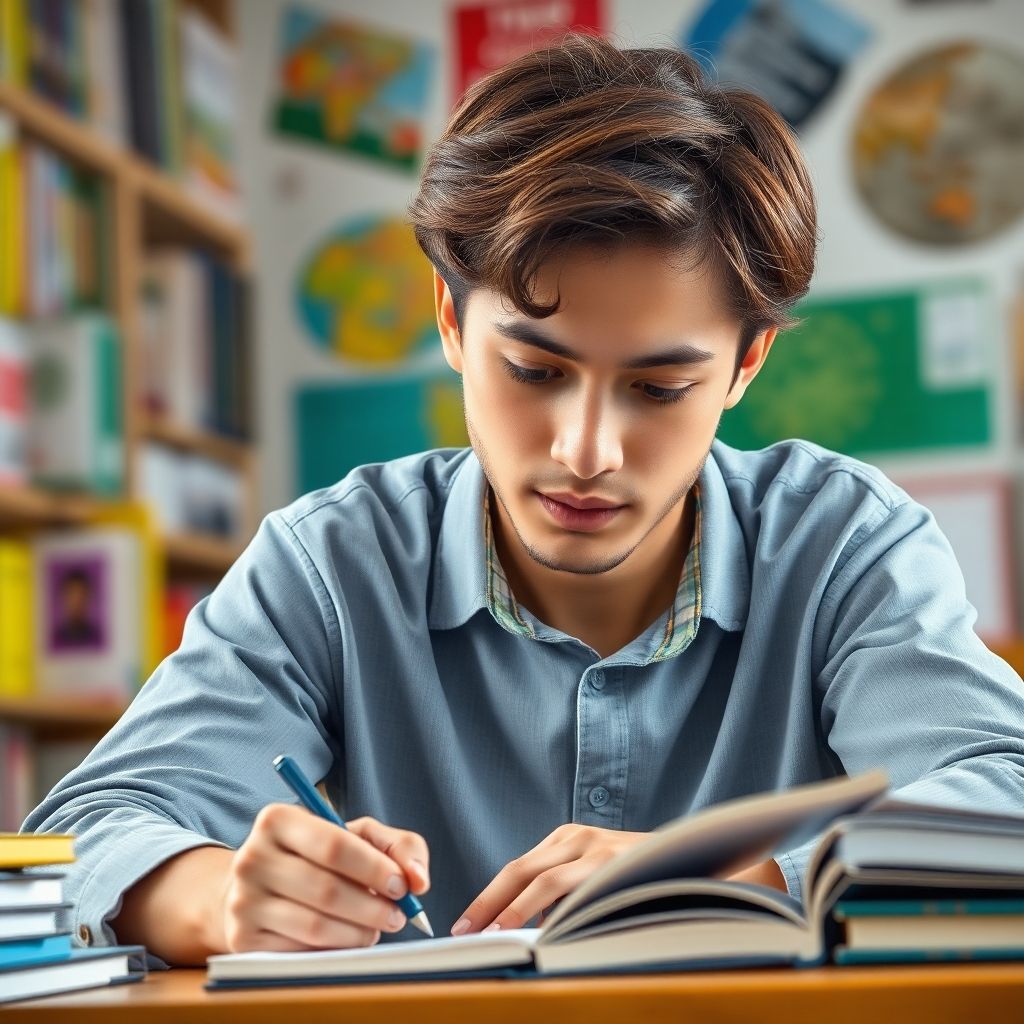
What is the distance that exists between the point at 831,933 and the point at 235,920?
33 centimetres

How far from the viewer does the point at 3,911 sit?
0.77 m

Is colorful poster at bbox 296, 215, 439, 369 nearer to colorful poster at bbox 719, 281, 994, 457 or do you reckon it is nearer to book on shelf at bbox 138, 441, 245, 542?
book on shelf at bbox 138, 441, 245, 542

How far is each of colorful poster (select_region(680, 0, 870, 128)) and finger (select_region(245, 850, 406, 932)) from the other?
2.43 metres

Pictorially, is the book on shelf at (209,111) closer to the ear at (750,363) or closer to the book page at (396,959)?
the ear at (750,363)

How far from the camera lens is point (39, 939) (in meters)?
0.77

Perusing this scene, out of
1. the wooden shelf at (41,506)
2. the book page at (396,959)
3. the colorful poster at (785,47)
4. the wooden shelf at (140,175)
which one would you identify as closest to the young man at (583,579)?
the book page at (396,959)

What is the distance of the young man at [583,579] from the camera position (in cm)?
113

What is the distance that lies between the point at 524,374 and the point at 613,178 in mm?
166

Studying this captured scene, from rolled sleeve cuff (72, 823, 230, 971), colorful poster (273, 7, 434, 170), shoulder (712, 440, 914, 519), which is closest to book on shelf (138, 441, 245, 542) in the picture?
colorful poster (273, 7, 434, 170)

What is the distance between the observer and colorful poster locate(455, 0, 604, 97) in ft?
10.3

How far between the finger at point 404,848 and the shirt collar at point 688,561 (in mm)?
481

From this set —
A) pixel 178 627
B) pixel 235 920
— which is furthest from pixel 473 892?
pixel 178 627

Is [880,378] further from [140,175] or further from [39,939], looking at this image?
[39,939]

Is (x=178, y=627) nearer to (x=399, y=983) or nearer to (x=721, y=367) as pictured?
(x=721, y=367)
